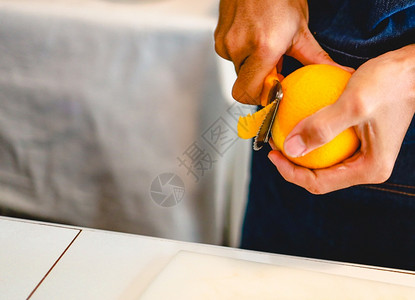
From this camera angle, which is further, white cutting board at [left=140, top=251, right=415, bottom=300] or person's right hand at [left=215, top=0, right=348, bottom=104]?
person's right hand at [left=215, top=0, right=348, bottom=104]

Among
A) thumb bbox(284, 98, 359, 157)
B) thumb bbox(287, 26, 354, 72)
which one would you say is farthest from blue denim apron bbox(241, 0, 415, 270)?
thumb bbox(284, 98, 359, 157)

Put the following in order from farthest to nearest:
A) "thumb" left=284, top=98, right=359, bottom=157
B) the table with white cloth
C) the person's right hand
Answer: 1. the table with white cloth
2. the person's right hand
3. "thumb" left=284, top=98, right=359, bottom=157

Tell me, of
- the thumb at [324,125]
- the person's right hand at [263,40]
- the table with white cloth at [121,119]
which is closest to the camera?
the thumb at [324,125]

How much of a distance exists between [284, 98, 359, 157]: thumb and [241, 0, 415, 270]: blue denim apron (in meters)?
0.18

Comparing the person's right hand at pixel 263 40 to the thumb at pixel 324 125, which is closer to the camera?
the thumb at pixel 324 125

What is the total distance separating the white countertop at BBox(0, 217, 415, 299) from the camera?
1.23 ft

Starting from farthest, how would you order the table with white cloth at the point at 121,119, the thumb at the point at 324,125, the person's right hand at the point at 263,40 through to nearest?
the table with white cloth at the point at 121,119 < the person's right hand at the point at 263,40 < the thumb at the point at 324,125

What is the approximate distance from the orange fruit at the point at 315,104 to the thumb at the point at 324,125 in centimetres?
2

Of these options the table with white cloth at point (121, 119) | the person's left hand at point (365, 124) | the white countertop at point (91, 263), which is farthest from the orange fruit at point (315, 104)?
the table with white cloth at point (121, 119)

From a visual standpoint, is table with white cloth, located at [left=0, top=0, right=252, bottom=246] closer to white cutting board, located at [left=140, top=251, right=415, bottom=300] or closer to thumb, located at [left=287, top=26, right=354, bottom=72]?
thumb, located at [left=287, top=26, right=354, bottom=72]

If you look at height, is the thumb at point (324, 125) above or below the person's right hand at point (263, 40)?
below

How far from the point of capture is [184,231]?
741 mm

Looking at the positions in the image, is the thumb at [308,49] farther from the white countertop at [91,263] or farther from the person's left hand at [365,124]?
the white countertop at [91,263]

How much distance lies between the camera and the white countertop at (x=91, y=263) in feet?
1.23
